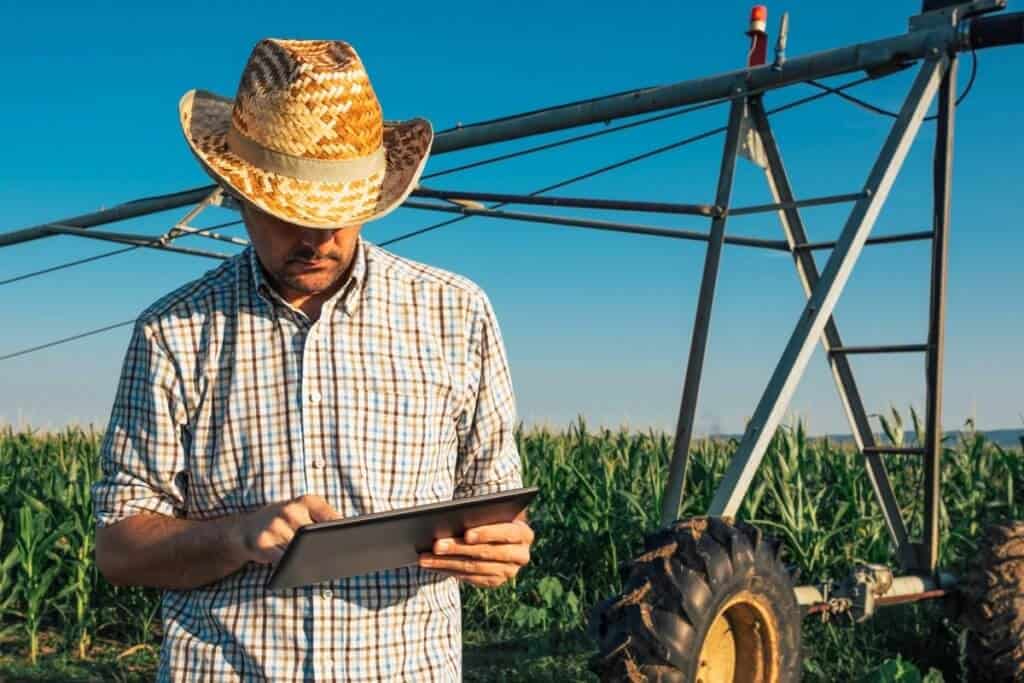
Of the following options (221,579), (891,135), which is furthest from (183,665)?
(891,135)

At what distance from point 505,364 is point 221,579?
0.61 m

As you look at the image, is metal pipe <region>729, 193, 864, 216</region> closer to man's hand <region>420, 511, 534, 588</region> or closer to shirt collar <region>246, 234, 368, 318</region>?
shirt collar <region>246, 234, 368, 318</region>

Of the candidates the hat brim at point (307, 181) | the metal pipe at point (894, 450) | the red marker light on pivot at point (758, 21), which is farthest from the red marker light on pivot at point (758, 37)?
the hat brim at point (307, 181)

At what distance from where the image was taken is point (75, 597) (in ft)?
26.7

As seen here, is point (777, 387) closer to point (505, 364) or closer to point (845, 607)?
point (845, 607)

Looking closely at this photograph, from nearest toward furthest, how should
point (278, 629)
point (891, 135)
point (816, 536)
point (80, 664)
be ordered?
point (278, 629) < point (891, 135) < point (80, 664) < point (816, 536)

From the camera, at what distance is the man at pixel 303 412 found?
2.04 m

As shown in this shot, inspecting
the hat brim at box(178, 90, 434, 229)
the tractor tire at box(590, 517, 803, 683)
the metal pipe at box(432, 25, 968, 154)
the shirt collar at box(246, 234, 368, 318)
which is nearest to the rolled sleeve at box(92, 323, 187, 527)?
the shirt collar at box(246, 234, 368, 318)

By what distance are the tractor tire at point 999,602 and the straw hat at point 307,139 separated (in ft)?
15.7

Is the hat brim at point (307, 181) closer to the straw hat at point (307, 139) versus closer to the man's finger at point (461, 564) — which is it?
the straw hat at point (307, 139)

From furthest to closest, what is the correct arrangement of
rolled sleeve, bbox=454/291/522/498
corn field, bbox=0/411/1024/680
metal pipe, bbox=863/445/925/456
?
corn field, bbox=0/411/1024/680 → metal pipe, bbox=863/445/925/456 → rolled sleeve, bbox=454/291/522/498

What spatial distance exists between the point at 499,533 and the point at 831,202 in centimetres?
415

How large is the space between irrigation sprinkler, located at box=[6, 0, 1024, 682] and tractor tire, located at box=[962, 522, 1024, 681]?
0.01m

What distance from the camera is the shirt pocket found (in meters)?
2.09
